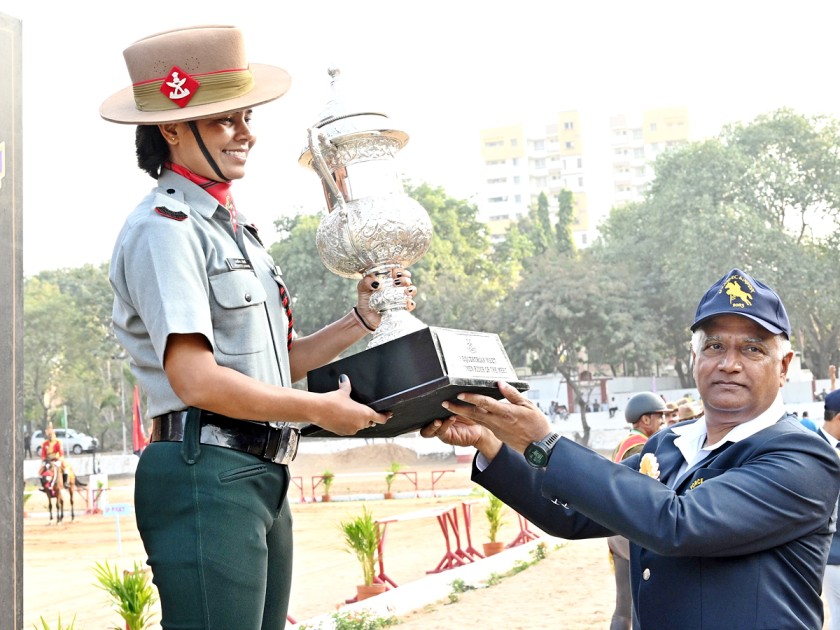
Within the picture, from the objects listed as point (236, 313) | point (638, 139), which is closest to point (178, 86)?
point (236, 313)

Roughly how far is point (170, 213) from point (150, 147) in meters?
0.32

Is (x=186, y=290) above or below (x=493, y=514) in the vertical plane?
above

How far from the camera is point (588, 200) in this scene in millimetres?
102562

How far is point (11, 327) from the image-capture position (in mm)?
3941

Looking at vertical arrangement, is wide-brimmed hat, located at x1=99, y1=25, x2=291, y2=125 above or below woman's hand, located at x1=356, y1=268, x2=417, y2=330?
above

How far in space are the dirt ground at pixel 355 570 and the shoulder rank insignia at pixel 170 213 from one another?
17.2 ft

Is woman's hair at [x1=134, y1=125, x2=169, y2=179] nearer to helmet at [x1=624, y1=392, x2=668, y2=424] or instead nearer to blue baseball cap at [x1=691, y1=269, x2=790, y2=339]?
blue baseball cap at [x1=691, y1=269, x2=790, y2=339]

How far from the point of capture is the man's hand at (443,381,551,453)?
2549 mm

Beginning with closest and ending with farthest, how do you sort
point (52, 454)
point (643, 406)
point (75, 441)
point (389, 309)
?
point (389, 309)
point (643, 406)
point (52, 454)
point (75, 441)

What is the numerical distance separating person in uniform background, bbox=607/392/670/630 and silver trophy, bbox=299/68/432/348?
8.41 ft

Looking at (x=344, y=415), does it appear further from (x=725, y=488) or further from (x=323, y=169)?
(x=323, y=169)

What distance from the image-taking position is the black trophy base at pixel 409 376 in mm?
2496

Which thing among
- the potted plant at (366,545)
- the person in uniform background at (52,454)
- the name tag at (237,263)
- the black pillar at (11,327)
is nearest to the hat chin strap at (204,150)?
the name tag at (237,263)

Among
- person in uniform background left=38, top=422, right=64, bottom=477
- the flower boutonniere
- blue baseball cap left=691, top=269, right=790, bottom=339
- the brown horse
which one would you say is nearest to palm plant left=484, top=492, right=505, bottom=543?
the flower boutonniere
